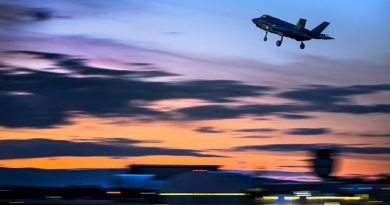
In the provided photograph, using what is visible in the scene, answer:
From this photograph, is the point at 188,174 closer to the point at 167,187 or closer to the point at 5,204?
the point at 167,187

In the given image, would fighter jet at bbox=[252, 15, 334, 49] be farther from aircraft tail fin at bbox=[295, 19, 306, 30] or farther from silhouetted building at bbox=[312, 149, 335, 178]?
silhouetted building at bbox=[312, 149, 335, 178]

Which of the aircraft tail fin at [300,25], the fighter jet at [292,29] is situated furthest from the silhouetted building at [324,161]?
the aircraft tail fin at [300,25]

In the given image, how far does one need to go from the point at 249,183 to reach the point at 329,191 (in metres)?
21.0

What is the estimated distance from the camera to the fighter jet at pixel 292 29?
2228 inches

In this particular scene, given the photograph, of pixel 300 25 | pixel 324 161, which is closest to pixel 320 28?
pixel 300 25

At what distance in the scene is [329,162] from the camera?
131m

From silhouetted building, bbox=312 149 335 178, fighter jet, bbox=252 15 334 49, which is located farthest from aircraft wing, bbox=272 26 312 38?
silhouetted building, bbox=312 149 335 178

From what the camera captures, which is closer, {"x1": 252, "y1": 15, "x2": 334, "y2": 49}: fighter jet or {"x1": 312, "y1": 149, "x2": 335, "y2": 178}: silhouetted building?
{"x1": 252, "y1": 15, "x2": 334, "y2": 49}: fighter jet

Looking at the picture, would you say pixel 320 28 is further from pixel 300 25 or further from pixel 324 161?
pixel 324 161

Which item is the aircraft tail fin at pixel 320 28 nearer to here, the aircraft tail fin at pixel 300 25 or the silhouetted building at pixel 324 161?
the aircraft tail fin at pixel 300 25

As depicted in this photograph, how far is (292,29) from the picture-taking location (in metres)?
57.5

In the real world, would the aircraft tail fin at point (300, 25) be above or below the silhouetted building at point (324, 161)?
below

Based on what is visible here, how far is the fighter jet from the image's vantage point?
56594 mm

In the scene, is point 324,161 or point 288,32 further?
point 324,161
